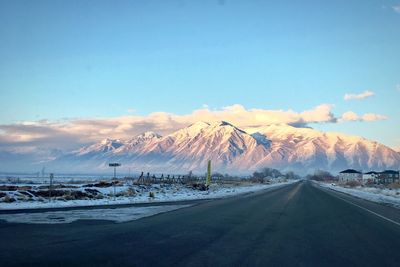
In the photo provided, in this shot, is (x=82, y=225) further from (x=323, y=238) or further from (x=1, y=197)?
(x=1, y=197)

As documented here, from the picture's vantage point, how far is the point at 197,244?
445 inches

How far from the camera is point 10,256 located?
923 centimetres

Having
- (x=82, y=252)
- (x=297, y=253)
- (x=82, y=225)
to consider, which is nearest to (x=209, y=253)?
(x=297, y=253)

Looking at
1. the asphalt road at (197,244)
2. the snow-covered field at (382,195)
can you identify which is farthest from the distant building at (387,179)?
the asphalt road at (197,244)

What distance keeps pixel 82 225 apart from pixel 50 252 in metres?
5.59

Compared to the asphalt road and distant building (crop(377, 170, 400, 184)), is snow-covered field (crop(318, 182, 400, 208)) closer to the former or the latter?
the asphalt road

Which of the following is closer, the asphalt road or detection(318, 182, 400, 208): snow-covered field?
the asphalt road

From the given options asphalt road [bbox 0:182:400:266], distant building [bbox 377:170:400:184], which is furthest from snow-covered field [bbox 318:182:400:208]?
distant building [bbox 377:170:400:184]

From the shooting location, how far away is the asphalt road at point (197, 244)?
9.12 m

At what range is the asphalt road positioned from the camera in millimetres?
9117

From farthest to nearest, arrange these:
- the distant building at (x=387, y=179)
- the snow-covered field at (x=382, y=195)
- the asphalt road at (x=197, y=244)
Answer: the distant building at (x=387, y=179) < the snow-covered field at (x=382, y=195) < the asphalt road at (x=197, y=244)

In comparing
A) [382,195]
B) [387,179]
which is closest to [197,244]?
[382,195]

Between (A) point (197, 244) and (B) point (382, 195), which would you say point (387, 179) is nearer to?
(B) point (382, 195)

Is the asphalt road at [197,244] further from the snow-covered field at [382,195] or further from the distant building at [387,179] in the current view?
the distant building at [387,179]
